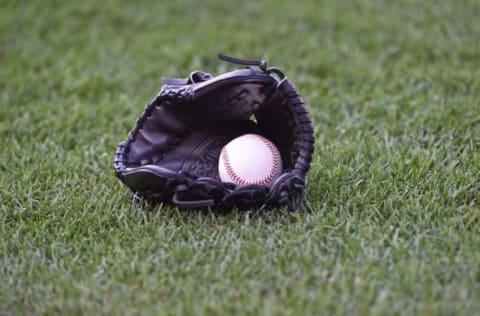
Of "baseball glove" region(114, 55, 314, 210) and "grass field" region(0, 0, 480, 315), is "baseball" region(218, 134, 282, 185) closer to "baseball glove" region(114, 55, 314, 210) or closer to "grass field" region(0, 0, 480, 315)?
"baseball glove" region(114, 55, 314, 210)

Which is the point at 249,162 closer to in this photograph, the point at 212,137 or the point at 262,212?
the point at 262,212

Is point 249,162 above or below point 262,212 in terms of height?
above

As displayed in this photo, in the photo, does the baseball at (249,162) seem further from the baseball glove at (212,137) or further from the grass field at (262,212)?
the grass field at (262,212)

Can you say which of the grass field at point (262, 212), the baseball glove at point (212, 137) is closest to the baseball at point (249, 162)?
the baseball glove at point (212, 137)

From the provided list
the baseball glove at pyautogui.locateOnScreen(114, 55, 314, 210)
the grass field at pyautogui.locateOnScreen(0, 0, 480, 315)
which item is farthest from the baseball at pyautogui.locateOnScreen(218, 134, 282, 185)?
the grass field at pyautogui.locateOnScreen(0, 0, 480, 315)

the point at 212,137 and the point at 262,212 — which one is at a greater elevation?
the point at 212,137

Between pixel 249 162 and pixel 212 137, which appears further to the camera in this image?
pixel 212 137

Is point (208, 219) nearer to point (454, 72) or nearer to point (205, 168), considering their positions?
point (205, 168)

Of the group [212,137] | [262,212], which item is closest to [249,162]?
[262,212]
